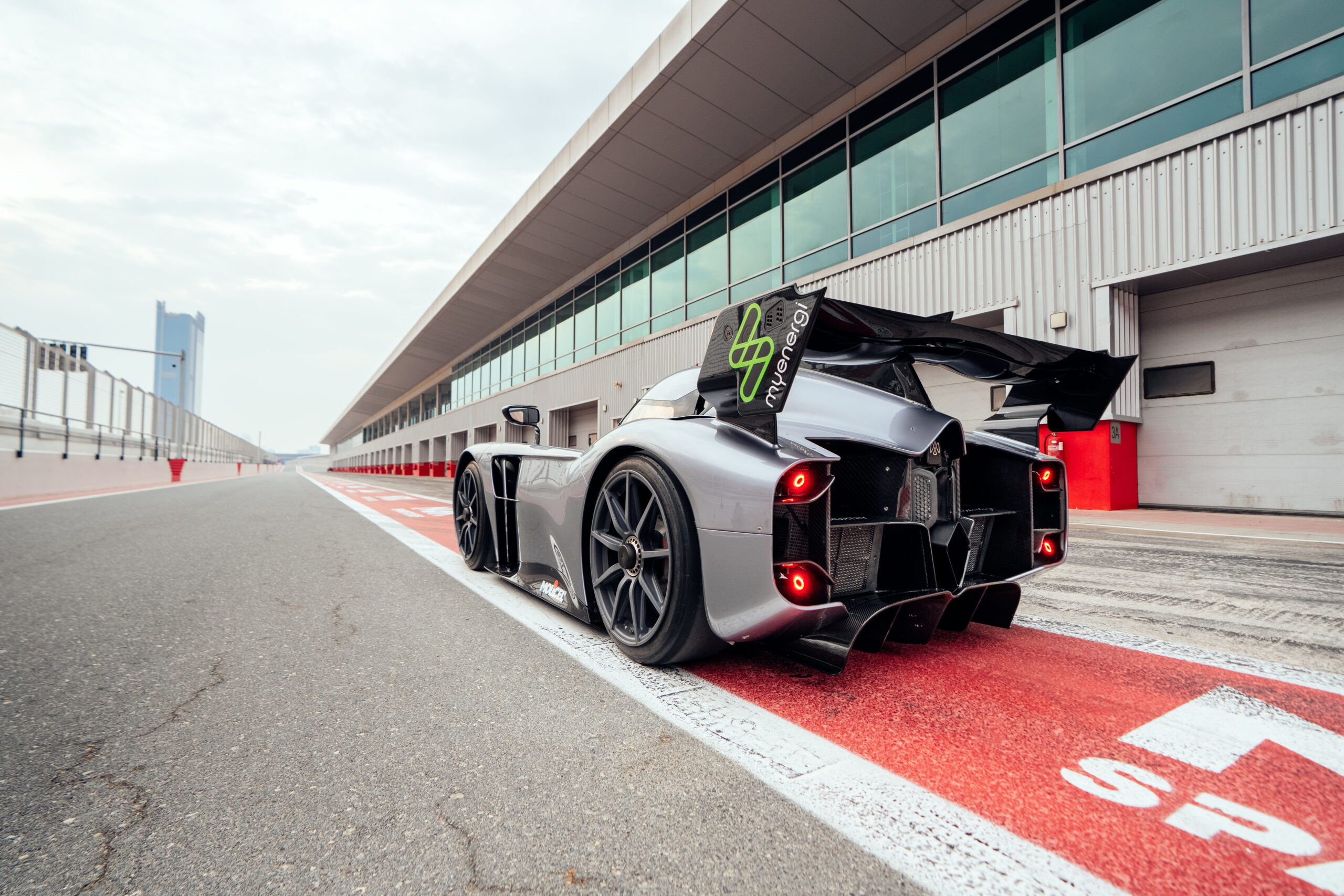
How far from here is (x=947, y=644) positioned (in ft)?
7.72

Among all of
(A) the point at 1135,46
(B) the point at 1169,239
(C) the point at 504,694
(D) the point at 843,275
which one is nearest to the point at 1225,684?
(C) the point at 504,694

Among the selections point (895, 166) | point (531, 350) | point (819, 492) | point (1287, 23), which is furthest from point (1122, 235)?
point (531, 350)

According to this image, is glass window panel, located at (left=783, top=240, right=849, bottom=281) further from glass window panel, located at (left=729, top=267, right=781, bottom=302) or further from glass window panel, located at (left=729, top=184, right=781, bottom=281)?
glass window panel, located at (left=729, top=184, right=781, bottom=281)

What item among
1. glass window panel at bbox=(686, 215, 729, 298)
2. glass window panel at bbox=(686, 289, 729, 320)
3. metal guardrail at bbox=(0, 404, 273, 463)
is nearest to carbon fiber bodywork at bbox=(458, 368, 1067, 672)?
glass window panel at bbox=(686, 289, 729, 320)

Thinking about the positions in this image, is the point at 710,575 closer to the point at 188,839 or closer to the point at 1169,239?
the point at 188,839

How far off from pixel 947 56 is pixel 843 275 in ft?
12.3

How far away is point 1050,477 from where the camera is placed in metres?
2.40

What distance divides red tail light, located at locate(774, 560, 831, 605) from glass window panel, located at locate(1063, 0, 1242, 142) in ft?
31.6

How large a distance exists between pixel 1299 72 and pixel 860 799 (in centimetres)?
988

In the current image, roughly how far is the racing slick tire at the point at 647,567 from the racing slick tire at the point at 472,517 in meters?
1.57

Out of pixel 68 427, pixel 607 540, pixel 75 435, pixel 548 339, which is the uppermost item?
pixel 548 339

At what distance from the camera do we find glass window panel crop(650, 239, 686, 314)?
16.5 m

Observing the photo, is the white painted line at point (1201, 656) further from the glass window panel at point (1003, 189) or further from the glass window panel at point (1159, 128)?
the glass window panel at point (1003, 189)

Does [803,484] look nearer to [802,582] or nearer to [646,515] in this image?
[802,582]
